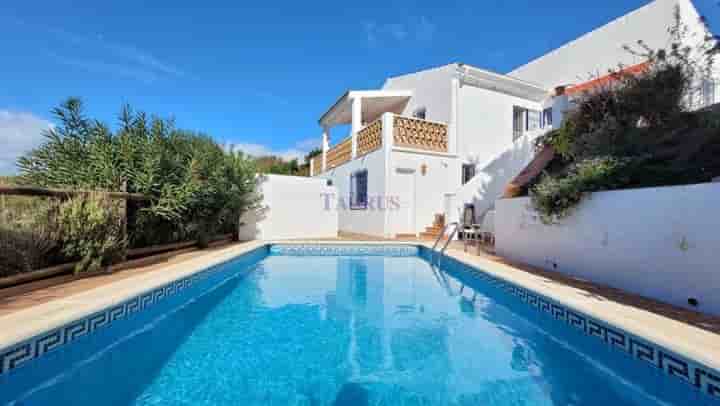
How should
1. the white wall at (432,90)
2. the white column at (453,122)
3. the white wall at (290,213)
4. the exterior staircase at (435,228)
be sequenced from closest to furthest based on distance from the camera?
the white wall at (290,213)
the exterior staircase at (435,228)
the white column at (453,122)
the white wall at (432,90)

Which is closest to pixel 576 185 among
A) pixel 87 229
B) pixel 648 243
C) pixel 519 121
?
pixel 648 243

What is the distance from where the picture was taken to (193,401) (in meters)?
2.39

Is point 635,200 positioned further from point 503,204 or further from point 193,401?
point 193,401

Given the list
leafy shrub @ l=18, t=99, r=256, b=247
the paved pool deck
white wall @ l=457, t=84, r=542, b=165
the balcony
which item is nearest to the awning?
the balcony

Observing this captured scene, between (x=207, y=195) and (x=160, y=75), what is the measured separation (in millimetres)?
12367

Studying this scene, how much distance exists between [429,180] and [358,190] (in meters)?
3.19

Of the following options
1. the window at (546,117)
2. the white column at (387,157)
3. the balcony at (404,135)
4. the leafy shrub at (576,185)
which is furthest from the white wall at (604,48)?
the white column at (387,157)

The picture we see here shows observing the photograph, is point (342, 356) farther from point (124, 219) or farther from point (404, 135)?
point (404, 135)

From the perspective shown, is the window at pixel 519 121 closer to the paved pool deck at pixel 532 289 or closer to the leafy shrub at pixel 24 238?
the paved pool deck at pixel 532 289

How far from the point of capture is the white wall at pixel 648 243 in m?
3.38

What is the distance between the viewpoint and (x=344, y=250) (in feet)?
31.3

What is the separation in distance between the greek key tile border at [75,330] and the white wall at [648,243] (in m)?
6.75

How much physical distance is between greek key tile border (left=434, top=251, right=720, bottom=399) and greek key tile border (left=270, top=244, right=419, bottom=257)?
4.99 m

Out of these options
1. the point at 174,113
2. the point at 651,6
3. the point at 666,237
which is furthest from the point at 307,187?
the point at 651,6
